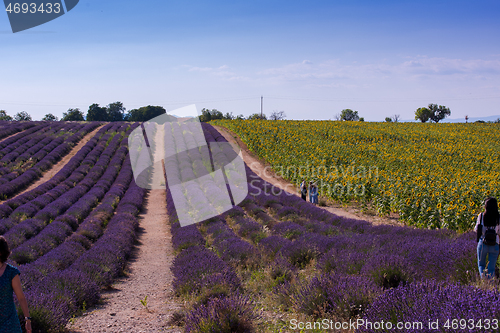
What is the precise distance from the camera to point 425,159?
21562 millimetres

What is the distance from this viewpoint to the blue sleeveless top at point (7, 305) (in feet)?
9.62

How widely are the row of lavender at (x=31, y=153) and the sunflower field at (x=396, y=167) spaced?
1573 centimetres

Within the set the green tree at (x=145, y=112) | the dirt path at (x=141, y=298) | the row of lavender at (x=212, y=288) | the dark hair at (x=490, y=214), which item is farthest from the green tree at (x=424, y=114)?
the dark hair at (x=490, y=214)

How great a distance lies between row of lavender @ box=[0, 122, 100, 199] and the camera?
776 inches

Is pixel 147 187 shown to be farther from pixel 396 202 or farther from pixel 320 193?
pixel 396 202

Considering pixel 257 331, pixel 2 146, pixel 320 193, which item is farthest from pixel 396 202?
pixel 2 146

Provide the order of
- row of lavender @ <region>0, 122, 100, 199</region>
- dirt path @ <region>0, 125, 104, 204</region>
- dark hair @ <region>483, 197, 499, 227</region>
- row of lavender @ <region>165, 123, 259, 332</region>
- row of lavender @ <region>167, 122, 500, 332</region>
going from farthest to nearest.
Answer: dirt path @ <region>0, 125, 104, 204</region> → row of lavender @ <region>0, 122, 100, 199</region> → dark hair @ <region>483, 197, 499, 227</region> → row of lavender @ <region>165, 123, 259, 332</region> → row of lavender @ <region>167, 122, 500, 332</region>

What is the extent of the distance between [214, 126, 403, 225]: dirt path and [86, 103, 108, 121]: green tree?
44.1 m

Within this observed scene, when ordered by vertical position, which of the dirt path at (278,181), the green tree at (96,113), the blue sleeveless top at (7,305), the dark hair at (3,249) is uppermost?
the green tree at (96,113)

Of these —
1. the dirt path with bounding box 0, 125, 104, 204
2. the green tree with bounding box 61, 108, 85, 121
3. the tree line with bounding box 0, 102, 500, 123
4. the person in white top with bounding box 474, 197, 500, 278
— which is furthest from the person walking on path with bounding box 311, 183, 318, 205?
the green tree with bounding box 61, 108, 85, 121

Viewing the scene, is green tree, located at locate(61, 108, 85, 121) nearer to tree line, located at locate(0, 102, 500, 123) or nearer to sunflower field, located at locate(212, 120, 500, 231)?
tree line, located at locate(0, 102, 500, 123)

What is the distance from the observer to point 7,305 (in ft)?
9.71

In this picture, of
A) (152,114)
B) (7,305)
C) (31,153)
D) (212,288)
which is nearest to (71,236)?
(212,288)

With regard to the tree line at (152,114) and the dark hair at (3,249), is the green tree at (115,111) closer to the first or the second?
the tree line at (152,114)
